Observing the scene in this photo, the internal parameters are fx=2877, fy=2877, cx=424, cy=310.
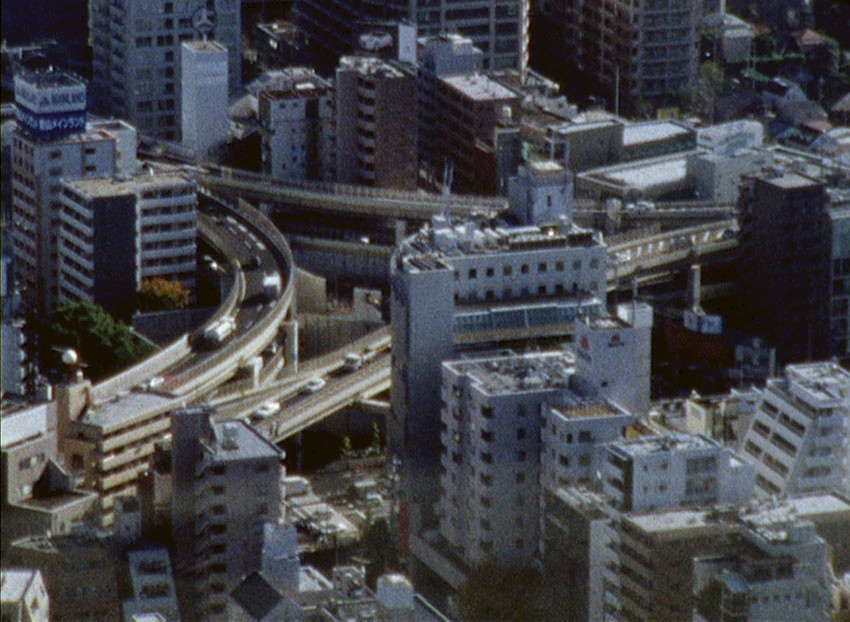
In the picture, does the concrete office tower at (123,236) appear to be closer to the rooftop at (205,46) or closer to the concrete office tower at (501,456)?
the rooftop at (205,46)

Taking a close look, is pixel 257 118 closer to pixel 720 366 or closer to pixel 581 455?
pixel 720 366

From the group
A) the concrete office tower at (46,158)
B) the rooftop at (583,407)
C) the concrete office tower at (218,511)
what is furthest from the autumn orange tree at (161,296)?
the rooftop at (583,407)

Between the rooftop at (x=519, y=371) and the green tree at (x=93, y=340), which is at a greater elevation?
the rooftop at (x=519, y=371)

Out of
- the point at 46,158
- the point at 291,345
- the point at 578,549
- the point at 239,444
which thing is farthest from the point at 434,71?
the point at 578,549

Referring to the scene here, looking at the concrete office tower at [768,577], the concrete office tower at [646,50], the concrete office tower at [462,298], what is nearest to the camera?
the concrete office tower at [768,577]

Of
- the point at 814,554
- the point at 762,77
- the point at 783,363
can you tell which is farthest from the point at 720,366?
the point at 762,77

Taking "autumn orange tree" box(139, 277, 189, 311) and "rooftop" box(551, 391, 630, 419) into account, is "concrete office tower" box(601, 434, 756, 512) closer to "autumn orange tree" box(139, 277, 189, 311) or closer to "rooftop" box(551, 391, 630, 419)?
"rooftop" box(551, 391, 630, 419)
